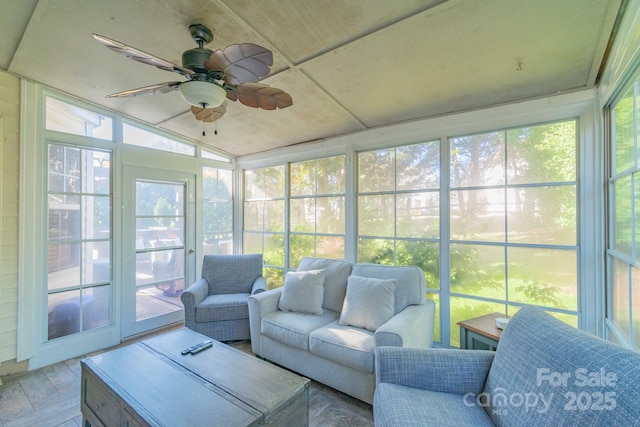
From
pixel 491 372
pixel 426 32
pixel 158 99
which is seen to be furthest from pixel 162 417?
pixel 158 99

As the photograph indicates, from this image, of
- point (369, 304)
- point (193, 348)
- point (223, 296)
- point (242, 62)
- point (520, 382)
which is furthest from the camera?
point (223, 296)

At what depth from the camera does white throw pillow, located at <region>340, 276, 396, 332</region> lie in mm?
2100

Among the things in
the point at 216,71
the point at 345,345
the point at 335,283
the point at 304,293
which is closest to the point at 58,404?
the point at 304,293

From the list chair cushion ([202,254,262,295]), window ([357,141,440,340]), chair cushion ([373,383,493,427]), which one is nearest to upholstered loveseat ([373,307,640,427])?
chair cushion ([373,383,493,427])

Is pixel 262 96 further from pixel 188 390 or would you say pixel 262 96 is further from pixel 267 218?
pixel 267 218

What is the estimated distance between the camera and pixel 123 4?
154 cm

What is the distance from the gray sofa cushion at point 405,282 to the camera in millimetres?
2268

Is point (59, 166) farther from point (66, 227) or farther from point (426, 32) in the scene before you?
point (426, 32)

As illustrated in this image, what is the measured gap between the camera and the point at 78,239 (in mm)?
2701

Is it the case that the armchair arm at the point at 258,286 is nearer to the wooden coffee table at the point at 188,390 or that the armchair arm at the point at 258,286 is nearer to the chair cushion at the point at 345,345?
the chair cushion at the point at 345,345

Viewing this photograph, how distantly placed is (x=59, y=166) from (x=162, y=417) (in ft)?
8.54

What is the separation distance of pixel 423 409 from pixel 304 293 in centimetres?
145

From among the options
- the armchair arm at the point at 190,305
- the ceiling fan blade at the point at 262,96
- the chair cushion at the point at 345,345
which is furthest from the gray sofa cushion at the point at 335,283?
the ceiling fan blade at the point at 262,96

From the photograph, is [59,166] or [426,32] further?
[59,166]
